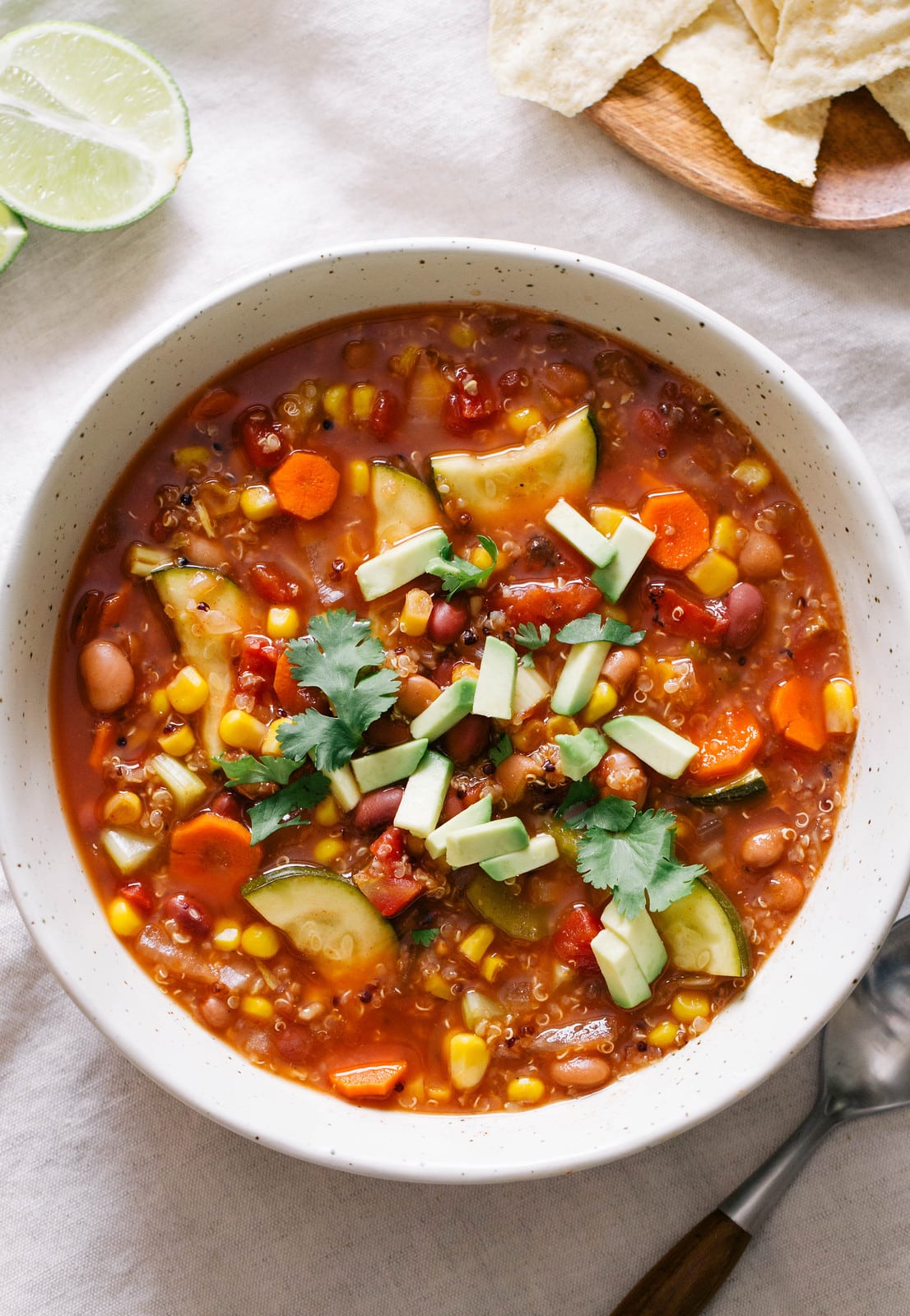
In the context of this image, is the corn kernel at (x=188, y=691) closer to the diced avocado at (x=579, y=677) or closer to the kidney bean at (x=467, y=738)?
the kidney bean at (x=467, y=738)

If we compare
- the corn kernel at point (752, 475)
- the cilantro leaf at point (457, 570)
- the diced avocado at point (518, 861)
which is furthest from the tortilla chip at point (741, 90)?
the diced avocado at point (518, 861)

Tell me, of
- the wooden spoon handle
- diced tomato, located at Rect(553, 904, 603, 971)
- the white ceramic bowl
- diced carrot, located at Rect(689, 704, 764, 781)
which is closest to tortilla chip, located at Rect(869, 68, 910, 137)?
the white ceramic bowl

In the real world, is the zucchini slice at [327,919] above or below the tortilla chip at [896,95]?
below

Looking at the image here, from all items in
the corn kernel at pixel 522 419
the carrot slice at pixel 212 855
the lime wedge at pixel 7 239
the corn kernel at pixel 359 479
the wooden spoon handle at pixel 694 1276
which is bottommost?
the wooden spoon handle at pixel 694 1276

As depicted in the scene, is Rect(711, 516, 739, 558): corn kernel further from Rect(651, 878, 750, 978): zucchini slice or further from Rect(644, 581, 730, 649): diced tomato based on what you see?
Rect(651, 878, 750, 978): zucchini slice

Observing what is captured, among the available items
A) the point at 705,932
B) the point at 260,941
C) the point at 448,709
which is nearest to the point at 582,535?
the point at 448,709

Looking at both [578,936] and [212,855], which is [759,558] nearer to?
[578,936]
